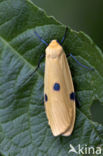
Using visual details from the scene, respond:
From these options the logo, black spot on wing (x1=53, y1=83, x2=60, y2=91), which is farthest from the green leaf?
black spot on wing (x1=53, y1=83, x2=60, y2=91)

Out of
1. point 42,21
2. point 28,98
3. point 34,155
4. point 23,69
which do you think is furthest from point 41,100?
point 42,21

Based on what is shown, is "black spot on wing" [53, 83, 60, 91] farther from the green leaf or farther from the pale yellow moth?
the green leaf

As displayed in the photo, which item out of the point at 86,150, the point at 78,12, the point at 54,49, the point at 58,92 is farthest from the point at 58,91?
the point at 78,12

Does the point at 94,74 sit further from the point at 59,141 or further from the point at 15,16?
the point at 15,16

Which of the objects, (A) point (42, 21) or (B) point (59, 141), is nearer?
(A) point (42, 21)

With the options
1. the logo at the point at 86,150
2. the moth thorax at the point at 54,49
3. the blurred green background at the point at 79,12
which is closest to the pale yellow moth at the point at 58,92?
the moth thorax at the point at 54,49

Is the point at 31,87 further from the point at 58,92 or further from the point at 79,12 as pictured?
the point at 79,12
